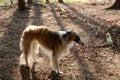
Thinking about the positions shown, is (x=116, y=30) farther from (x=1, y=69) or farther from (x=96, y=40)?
(x=1, y=69)

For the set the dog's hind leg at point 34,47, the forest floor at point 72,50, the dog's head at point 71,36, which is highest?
the dog's head at point 71,36

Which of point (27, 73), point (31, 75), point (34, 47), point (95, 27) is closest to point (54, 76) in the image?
point (31, 75)

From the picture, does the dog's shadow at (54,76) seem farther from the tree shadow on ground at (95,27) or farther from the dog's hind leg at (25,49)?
the tree shadow on ground at (95,27)

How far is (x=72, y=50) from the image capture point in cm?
873

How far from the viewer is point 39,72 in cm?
705

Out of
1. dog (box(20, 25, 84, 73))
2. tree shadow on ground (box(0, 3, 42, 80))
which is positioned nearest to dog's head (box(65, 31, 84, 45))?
dog (box(20, 25, 84, 73))

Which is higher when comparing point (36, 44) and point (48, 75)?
point (36, 44)

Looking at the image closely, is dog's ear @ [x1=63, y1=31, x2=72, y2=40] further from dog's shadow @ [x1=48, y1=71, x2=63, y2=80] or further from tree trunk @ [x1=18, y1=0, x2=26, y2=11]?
tree trunk @ [x1=18, y1=0, x2=26, y2=11]

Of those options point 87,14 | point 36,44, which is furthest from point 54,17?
point 36,44

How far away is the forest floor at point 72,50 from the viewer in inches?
275

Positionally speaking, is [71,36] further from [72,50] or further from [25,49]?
[72,50]

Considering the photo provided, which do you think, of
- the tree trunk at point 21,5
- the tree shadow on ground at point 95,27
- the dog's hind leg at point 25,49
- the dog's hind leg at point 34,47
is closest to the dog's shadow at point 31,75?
the dog's hind leg at point 25,49

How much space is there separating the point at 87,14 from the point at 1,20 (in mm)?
4786

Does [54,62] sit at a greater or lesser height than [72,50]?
greater
